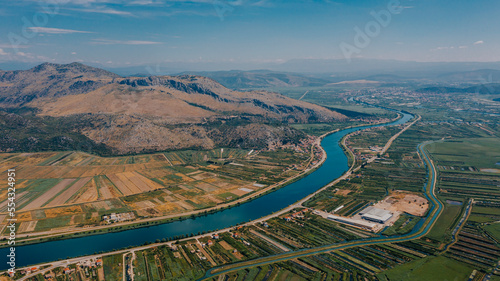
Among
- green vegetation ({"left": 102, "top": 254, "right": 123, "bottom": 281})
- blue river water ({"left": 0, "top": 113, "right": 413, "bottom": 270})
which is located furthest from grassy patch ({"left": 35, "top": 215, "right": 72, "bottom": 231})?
green vegetation ({"left": 102, "top": 254, "right": 123, "bottom": 281})

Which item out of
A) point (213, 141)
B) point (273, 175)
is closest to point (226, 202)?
point (273, 175)

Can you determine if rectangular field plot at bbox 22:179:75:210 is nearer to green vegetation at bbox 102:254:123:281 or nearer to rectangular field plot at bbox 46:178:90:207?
rectangular field plot at bbox 46:178:90:207

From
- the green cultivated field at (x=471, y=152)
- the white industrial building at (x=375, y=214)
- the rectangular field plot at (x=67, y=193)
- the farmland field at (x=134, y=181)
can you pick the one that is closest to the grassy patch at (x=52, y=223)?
the farmland field at (x=134, y=181)

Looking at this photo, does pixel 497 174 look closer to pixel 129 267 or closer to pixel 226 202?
pixel 226 202

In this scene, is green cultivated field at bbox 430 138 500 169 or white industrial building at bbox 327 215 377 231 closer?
white industrial building at bbox 327 215 377 231

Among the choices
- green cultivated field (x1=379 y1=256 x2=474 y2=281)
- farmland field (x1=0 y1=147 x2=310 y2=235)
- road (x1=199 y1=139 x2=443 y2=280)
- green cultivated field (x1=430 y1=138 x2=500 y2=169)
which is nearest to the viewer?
green cultivated field (x1=379 y1=256 x2=474 y2=281)

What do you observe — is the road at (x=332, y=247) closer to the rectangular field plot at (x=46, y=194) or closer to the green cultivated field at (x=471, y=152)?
the green cultivated field at (x=471, y=152)

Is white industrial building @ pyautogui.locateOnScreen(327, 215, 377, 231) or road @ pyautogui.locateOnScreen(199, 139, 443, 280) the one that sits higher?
white industrial building @ pyautogui.locateOnScreen(327, 215, 377, 231)
